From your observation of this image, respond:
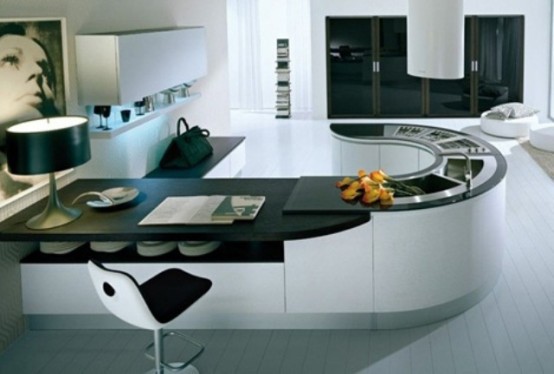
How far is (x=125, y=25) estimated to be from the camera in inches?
260

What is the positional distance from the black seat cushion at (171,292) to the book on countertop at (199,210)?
16.0 inches

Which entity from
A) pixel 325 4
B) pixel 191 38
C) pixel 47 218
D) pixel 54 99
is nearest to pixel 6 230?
pixel 47 218

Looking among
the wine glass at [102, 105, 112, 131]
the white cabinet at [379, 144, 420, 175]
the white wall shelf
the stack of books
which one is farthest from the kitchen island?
the stack of books

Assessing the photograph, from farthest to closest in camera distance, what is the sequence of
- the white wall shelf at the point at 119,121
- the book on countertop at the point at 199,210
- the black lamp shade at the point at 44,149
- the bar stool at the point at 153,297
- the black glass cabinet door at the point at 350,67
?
the black glass cabinet door at the point at 350,67
the white wall shelf at the point at 119,121
the book on countertop at the point at 199,210
the black lamp shade at the point at 44,149
the bar stool at the point at 153,297

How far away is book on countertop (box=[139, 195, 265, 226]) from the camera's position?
4.46m

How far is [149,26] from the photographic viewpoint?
7230 mm

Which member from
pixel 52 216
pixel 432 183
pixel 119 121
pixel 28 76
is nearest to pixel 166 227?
pixel 52 216

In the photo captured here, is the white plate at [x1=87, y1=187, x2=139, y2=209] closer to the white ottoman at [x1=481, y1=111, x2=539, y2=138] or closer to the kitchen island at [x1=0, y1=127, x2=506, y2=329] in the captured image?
the kitchen island at [x1=0, y1=127, x2=506, y2=329]

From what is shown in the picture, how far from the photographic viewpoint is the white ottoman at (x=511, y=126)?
11.2m

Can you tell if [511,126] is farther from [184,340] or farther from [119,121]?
[184,340]

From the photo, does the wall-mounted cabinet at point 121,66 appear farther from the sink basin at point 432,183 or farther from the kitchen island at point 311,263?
the sink basin at point 432,183

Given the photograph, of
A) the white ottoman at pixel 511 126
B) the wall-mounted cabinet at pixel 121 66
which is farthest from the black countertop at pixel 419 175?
the white ottoman at pixel 511 126

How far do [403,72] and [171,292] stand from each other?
10.4 metres

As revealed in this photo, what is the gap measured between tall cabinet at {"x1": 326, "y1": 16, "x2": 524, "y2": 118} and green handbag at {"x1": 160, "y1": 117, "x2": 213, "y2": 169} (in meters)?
6.40
